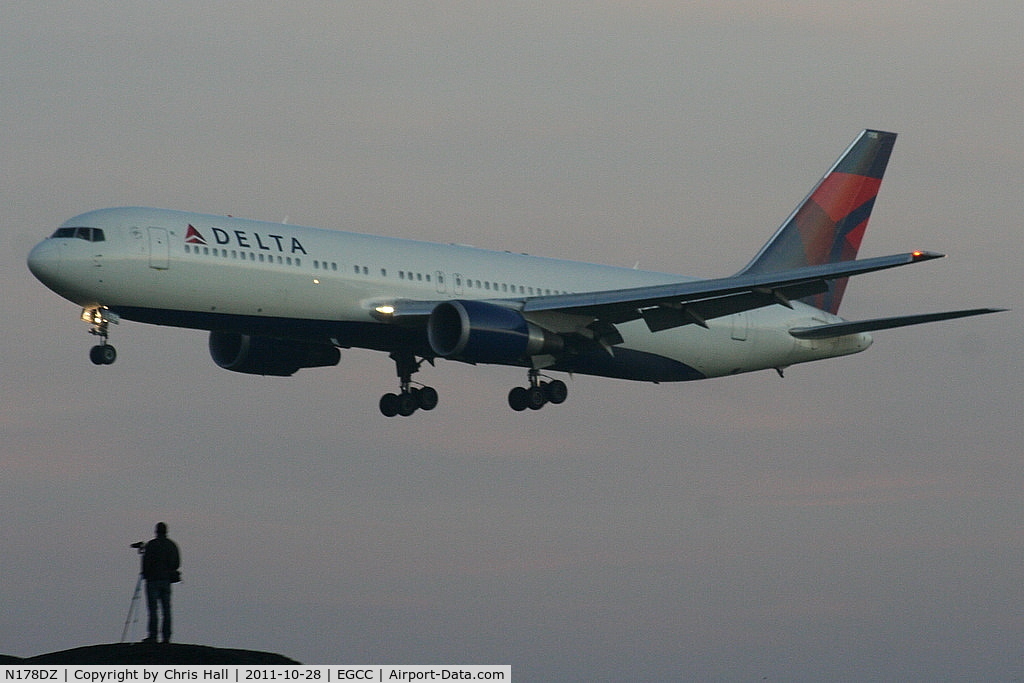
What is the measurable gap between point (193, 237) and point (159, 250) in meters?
0.95

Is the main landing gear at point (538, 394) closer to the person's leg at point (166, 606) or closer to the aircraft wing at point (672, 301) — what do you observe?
the aircraft wing at point (672, 301)

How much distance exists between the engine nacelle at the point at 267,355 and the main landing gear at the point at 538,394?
536 cm

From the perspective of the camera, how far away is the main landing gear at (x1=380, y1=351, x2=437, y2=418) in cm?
5066

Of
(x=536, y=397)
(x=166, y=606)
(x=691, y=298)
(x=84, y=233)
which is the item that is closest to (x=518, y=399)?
(x=536, y=397)

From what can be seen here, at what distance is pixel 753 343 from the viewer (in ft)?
174

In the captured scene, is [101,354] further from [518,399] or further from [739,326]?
[739,326]

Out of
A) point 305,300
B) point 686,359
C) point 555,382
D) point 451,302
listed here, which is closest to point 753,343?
point 686,359

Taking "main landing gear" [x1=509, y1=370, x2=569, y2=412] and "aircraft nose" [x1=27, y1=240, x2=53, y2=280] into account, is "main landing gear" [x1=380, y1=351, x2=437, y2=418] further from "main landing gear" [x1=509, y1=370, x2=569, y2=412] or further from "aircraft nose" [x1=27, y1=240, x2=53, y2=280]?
"aircraft nose" [x1=27, y1=240, x2=53, y2=280]

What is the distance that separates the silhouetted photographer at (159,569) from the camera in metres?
29.3

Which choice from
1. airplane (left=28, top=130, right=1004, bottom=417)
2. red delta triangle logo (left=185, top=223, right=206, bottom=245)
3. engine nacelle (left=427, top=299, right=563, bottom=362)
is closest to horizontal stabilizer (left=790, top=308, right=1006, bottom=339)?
airplane (left=28, top=130, right=1004, bottom=417)

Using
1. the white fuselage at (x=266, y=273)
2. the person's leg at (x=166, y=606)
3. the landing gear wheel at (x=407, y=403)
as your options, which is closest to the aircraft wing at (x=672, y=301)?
the white fuselage at (x=266, y=273)

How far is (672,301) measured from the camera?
45.6 metres

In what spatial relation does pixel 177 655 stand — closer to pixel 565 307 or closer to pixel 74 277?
pixel 74 277

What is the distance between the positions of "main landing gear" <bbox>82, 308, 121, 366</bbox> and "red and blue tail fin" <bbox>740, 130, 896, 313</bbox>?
2277 centimetres
